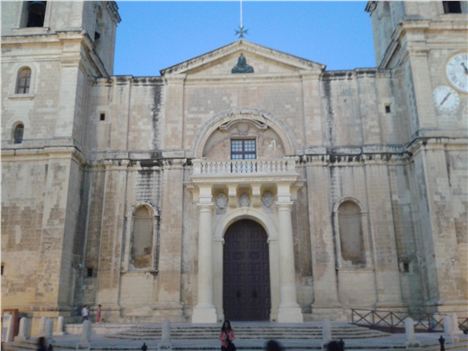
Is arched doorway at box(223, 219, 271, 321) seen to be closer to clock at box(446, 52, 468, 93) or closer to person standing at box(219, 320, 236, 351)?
person standing at box(219, 320, 236, 351)

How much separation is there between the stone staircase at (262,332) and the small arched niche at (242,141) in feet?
32.2

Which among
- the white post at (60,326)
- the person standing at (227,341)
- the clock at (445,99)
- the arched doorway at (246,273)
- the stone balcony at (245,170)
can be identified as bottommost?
the person standing at (227,341)

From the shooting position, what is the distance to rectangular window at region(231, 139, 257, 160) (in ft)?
78.5

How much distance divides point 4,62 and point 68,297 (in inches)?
501

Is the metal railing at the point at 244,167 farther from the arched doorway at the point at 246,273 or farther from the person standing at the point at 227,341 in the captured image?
the person standing at the point at 227,341

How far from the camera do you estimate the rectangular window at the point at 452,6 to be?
24.6m

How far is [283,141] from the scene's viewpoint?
23.4 meters

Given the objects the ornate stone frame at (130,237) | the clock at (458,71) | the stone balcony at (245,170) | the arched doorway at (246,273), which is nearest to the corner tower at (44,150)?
the ornate stone frame at (130,237)

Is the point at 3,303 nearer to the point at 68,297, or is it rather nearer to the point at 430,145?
the point at 68,297

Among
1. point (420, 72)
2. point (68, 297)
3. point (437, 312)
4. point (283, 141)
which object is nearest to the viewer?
point (437, 312)

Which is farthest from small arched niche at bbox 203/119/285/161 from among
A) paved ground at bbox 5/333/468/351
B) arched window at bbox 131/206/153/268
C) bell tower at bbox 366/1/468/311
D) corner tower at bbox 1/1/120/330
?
paved ground at bbox 5/333/468/351

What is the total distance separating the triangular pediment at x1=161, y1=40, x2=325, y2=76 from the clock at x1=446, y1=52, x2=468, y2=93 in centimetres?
638

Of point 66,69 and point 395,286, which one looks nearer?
point 395,286

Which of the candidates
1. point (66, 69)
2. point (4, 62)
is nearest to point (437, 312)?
point (66, 69)
